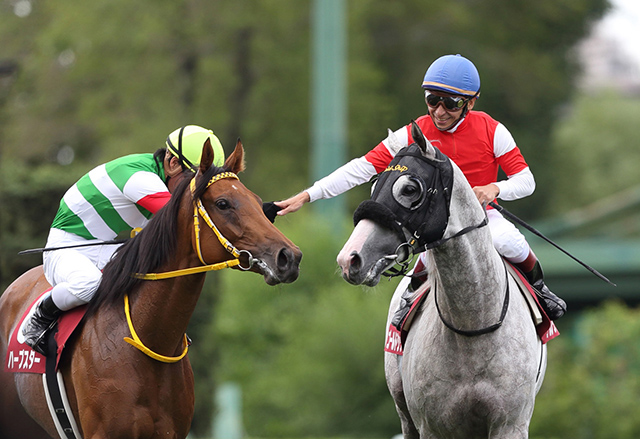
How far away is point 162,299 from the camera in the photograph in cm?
512

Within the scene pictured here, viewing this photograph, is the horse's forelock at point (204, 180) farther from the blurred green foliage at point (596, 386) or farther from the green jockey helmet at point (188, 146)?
the blurred green foliage at point (596, 386)

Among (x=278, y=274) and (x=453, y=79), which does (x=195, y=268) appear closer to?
(x=278, y=274)

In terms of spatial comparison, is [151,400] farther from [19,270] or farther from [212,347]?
[212,347]

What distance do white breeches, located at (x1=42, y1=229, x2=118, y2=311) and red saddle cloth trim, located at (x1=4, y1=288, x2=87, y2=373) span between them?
75 mm

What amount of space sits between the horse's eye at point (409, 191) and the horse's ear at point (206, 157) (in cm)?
107

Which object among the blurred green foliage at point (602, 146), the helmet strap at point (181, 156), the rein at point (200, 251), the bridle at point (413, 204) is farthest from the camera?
the blurred green foliage at point (602, 146)

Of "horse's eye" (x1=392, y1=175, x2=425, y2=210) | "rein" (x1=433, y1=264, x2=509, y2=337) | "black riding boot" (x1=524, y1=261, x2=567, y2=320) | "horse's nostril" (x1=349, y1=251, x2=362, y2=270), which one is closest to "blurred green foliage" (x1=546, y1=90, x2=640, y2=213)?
"black riding boot" (x1=524, y1=261, x2=567, y2=320)

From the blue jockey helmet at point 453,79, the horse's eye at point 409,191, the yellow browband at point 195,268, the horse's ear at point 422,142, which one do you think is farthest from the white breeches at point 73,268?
the blue jockey helmet at point 453,79

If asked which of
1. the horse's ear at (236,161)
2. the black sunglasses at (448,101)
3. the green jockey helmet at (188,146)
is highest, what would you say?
the black sunglasses at (448,101)

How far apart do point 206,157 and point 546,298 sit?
6.83ft

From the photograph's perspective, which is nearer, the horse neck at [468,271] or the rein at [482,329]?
the horse neck at [468,271]

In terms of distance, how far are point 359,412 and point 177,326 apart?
861cm

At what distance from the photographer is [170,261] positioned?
201 inches

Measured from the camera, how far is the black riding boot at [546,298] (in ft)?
17.8
